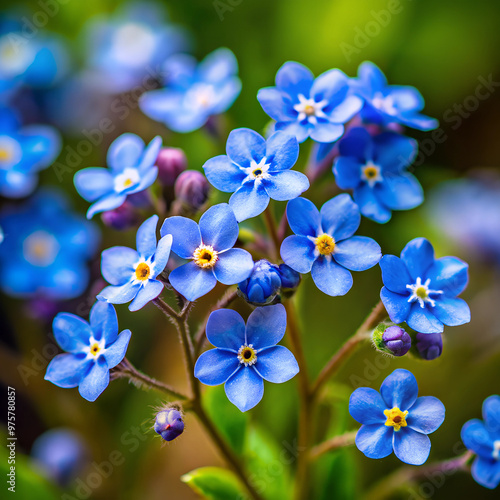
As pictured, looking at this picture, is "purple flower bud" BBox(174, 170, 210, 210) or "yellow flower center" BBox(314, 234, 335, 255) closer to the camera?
"yellow flower center" BBox(314, 234, 335, 255)

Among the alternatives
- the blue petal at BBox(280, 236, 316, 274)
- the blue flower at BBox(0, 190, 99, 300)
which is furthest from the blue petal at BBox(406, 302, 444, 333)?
the blue flower at BBox(0, 190, 99, 300)

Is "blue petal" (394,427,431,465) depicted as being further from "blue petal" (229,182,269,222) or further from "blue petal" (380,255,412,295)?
"blue petal" (229,182,269,222)

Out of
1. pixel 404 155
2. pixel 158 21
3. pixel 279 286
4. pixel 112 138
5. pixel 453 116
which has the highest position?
pixel 404 155

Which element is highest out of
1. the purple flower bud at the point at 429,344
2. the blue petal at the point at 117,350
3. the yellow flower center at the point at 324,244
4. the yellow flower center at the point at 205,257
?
the yellow flower center at the point at 324,244

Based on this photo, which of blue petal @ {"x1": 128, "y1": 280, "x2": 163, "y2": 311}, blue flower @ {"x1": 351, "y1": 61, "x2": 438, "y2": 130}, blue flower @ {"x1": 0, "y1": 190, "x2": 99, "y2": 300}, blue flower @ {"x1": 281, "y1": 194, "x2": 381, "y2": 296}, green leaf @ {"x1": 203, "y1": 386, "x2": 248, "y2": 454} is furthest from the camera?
blue flower @ {"x1": 0, "y1": 190, "x2": 99, "y2": 300}

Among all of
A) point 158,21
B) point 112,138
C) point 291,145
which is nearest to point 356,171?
point 291,145

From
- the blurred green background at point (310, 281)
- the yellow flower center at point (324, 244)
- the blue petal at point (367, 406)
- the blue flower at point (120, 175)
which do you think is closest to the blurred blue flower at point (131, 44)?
the blurred green background at point (310, 281)

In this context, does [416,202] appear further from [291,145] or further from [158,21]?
[158,21]

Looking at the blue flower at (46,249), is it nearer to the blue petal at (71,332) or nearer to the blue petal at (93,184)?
the blue petal at (93,184)
